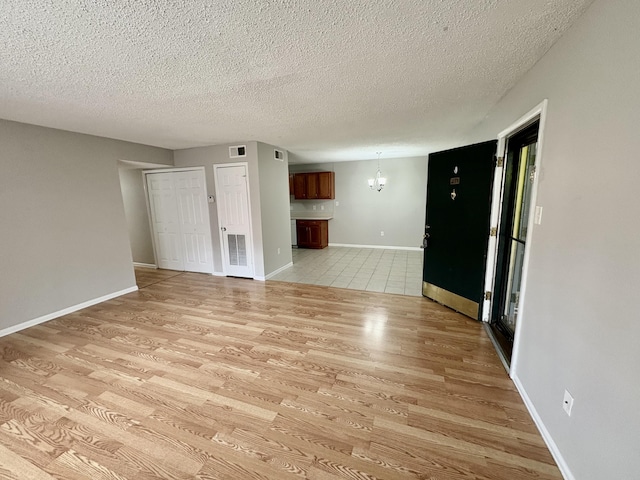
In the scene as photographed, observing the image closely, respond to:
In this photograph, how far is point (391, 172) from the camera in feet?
22.3

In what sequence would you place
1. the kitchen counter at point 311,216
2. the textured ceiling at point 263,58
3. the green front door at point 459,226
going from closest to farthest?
the textured ceiling at point 263,58 → the green front door at point 459,226 → the kitchen counter at point 311,216

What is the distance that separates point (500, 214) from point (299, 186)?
17.8ft

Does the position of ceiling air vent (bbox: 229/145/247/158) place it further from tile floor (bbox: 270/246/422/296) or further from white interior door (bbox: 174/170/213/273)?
tile floor (bbox: 270/246/422/296)

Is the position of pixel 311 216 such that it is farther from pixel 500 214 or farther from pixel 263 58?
pixel 263 58

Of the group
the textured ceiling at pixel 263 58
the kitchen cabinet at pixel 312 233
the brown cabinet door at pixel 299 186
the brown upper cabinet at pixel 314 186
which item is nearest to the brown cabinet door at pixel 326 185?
the brown upper cabinet at pixel 314 186

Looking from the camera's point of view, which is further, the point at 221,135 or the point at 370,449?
the point at 221,135

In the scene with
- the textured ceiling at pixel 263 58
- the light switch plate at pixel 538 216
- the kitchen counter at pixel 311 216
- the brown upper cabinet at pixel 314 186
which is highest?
the textured ceiling at pixel 263 58

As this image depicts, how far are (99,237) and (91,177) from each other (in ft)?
2.86

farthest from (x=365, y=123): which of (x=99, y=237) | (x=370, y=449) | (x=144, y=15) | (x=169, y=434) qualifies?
(x=99, y=237)

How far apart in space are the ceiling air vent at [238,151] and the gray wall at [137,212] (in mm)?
2294

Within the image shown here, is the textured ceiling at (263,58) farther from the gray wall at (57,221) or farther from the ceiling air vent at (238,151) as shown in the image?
the ceiling air vent at (238,151)

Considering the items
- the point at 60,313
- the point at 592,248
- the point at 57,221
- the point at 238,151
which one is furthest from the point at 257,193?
the point at 592,248

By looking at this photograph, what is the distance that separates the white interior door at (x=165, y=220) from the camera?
511 centimetres

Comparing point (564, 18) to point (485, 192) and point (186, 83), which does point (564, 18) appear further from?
point (186, 83)
